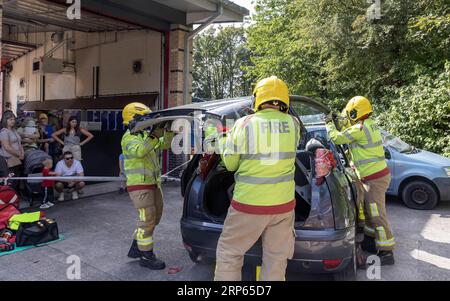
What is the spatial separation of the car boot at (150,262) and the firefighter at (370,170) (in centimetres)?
229

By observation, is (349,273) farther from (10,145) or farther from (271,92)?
(10,145)

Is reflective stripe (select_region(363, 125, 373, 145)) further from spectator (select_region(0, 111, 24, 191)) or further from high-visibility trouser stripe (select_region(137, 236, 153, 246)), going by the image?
spectator (select_region(0, 111, 24, 191))

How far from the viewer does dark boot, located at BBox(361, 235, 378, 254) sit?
14.5ft

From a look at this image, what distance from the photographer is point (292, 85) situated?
15.4 metres

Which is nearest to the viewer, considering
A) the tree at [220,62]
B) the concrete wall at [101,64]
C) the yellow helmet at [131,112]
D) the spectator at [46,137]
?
the yellow helmet at [131,112]

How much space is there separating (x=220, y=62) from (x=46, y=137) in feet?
85.8

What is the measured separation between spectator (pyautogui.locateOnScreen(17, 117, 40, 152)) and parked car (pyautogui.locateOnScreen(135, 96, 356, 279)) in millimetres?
4613

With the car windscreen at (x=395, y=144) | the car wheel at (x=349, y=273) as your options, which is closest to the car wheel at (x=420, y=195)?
the car windscreen at (x=395, y=144)

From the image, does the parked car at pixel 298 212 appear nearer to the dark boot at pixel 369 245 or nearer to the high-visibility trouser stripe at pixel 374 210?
the high-visibility trouser stripe at pixel 374 210

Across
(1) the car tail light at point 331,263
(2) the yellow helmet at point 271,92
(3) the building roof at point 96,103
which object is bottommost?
(1) the car tail light at point 331,263

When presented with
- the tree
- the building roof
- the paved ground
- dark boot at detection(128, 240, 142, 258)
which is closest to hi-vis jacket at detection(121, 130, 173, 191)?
dark boot at detection(128, 240, 142, 258)

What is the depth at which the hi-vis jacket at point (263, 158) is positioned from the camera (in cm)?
273

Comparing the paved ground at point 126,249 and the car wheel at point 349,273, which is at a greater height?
the car wheel at point 349,273
